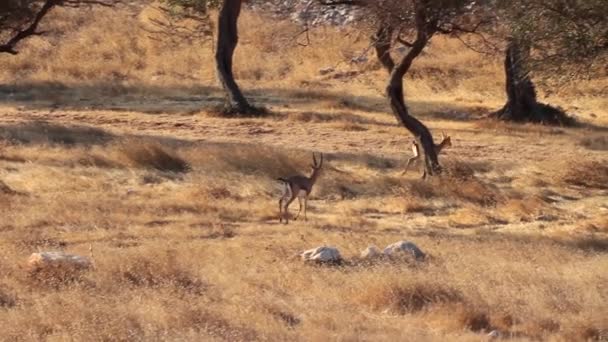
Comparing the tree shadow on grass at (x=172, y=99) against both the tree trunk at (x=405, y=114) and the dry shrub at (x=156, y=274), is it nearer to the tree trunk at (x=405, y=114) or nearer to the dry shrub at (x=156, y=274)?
the tree trunk at (x=405, y=114)

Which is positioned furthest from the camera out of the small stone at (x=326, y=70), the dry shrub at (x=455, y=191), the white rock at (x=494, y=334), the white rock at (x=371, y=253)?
the small stone at (x=326, y=70)

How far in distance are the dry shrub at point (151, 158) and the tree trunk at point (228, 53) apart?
Result: 28.2ft

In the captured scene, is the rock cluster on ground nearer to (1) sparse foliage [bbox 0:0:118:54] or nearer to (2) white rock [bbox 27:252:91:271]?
(2) white rock [bbox 27:252:91:271]

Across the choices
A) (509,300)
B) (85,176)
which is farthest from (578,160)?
(509,300)

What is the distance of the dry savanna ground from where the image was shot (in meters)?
8.98

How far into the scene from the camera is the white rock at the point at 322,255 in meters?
11.5

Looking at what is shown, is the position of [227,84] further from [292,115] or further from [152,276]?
[152,276]

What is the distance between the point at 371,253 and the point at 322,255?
1.97ft

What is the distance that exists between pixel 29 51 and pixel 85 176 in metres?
21.1

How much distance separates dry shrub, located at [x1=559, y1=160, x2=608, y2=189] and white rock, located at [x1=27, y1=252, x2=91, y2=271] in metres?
12.1

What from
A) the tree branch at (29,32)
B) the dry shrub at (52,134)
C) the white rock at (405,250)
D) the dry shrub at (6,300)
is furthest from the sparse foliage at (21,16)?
the dry shrub at (6,300)

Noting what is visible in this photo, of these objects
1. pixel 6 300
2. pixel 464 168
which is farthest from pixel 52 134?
pixel 6 300

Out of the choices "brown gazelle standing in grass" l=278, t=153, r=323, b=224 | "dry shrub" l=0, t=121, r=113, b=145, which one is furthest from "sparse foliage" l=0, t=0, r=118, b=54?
"brown gazelle standing in grass" l=278, t=153, r=323, b=224

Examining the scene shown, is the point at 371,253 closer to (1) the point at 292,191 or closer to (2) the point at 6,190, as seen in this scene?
(1) the point at 292,191
